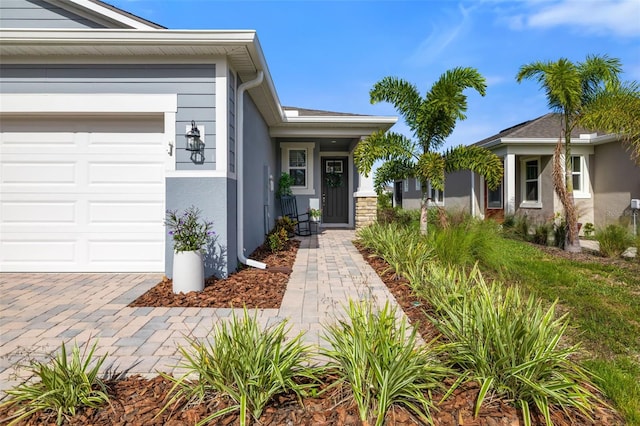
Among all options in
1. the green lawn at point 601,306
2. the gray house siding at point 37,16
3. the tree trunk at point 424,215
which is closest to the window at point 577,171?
the green lawn at point 601,306

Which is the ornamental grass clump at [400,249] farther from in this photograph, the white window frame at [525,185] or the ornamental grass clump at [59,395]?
the white window frame at [525,185]

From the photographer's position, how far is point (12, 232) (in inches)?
220

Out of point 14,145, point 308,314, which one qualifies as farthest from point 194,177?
point 14,145

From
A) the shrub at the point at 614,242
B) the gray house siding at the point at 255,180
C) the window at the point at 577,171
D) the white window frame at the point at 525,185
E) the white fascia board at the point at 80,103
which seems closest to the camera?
the white fascia board at the point at 80,103

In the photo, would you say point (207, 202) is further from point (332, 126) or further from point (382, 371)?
point (332, 126)

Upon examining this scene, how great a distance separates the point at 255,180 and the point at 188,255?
124 inches

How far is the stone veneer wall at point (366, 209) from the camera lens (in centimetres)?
1005

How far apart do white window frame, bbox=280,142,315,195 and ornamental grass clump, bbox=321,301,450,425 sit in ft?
30.4

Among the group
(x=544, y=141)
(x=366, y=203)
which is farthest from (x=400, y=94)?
(x=544, y=141)

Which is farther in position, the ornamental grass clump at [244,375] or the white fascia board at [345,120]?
the white fascia board at [345,120]

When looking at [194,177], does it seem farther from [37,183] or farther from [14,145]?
[14,145]

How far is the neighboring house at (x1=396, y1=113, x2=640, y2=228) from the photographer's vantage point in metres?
11.0

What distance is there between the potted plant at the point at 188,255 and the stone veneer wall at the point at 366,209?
5.83 meters

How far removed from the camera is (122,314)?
12.6ft
